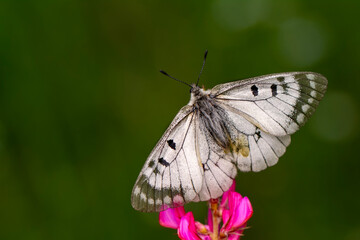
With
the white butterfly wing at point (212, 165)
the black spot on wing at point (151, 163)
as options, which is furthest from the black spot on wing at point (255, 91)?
the black spot on wing at point (151, 163)

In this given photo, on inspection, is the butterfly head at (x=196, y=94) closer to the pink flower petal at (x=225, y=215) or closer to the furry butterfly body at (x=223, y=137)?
the furry butterfly body at (x=223, y=137)

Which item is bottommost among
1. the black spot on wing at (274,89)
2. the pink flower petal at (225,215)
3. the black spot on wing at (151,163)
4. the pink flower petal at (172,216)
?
the pink flower petal at (225,215)

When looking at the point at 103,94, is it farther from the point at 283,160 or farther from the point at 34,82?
the point at 283,160

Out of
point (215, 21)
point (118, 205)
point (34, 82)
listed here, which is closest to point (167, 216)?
point (118, 205)

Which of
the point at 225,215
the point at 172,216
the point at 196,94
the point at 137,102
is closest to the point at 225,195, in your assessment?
the point at 225,215

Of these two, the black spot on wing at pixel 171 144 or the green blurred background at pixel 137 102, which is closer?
the black spot on wing at pixel 171 144

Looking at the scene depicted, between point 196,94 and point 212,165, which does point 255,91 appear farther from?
point 212,165
